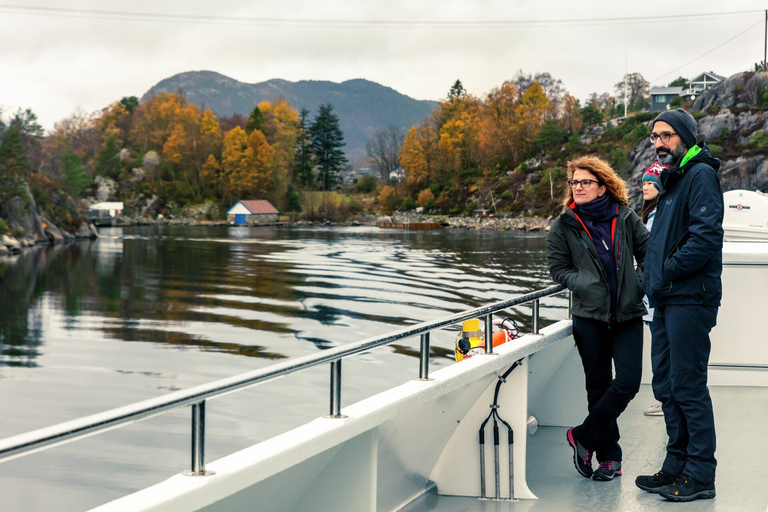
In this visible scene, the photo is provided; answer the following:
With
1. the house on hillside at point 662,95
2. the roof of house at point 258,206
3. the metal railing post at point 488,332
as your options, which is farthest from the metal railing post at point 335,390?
the roof of house at point 258,206

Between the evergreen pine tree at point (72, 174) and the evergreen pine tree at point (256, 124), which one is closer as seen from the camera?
the evergreen pine tree at point (72, 174)

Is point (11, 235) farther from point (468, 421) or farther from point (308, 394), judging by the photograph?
point (468, 421)

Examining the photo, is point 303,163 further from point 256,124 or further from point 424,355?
point 424,355

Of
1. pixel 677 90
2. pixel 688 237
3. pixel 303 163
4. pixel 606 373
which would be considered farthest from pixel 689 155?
pixel 303 163

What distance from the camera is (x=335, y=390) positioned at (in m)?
2.48

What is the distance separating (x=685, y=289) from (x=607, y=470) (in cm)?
104

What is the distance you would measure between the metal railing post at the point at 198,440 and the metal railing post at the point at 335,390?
23.1 inches

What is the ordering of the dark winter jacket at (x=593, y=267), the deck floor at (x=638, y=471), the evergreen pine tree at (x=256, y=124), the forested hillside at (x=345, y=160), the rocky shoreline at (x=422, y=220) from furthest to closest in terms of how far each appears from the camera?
the evergreen pine tree at (x=256, y=124) → the rocky shoreline at (x=422, y=220) → the forested hillside at (x=345, y=160) → the dark winter jacket at (x=593, y=267) → the deck floor at (x=638, y=471)

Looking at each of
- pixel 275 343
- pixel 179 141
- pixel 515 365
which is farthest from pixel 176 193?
pixel 515 365

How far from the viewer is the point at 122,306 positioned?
26.0m

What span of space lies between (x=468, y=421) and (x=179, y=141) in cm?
11998

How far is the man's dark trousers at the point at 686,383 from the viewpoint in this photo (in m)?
3.18

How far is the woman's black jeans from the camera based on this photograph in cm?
354

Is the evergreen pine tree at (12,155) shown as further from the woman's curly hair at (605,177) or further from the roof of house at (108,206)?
the woman's curly hair at (605,177)
